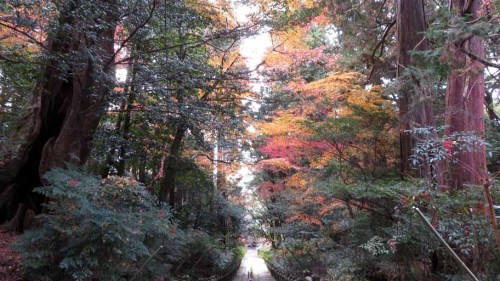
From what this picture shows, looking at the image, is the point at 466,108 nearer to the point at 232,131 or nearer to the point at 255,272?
the point at 232,131

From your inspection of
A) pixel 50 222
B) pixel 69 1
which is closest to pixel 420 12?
pixel 69 1

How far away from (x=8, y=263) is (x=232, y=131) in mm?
5174

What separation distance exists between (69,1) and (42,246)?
10.6 feet

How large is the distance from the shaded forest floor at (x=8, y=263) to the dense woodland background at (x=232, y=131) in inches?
6.4

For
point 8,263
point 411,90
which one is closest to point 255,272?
point 411,90

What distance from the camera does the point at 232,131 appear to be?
8773 millimetres

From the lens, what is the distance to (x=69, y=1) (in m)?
4.57

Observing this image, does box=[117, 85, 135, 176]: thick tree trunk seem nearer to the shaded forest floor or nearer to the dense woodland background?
the dense woodland background

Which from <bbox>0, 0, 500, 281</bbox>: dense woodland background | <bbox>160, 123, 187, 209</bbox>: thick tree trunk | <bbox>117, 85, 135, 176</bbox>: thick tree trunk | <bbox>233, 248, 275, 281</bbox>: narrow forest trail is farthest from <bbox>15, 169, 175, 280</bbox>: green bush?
<bbox>233, 248, 275, 281</bbox>: narrow forest trail

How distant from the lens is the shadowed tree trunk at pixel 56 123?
6137 millimetres

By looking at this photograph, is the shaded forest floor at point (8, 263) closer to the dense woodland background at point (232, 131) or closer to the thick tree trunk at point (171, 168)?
the dense woodland background at point (232, 131)

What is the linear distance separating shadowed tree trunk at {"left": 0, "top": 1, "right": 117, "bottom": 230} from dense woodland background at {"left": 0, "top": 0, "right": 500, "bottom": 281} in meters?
0.03

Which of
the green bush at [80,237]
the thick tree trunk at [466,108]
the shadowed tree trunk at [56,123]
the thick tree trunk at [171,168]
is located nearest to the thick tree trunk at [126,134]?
the shadowed tree trunk at [56,123]

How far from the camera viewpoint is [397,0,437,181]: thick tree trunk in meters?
6.88
